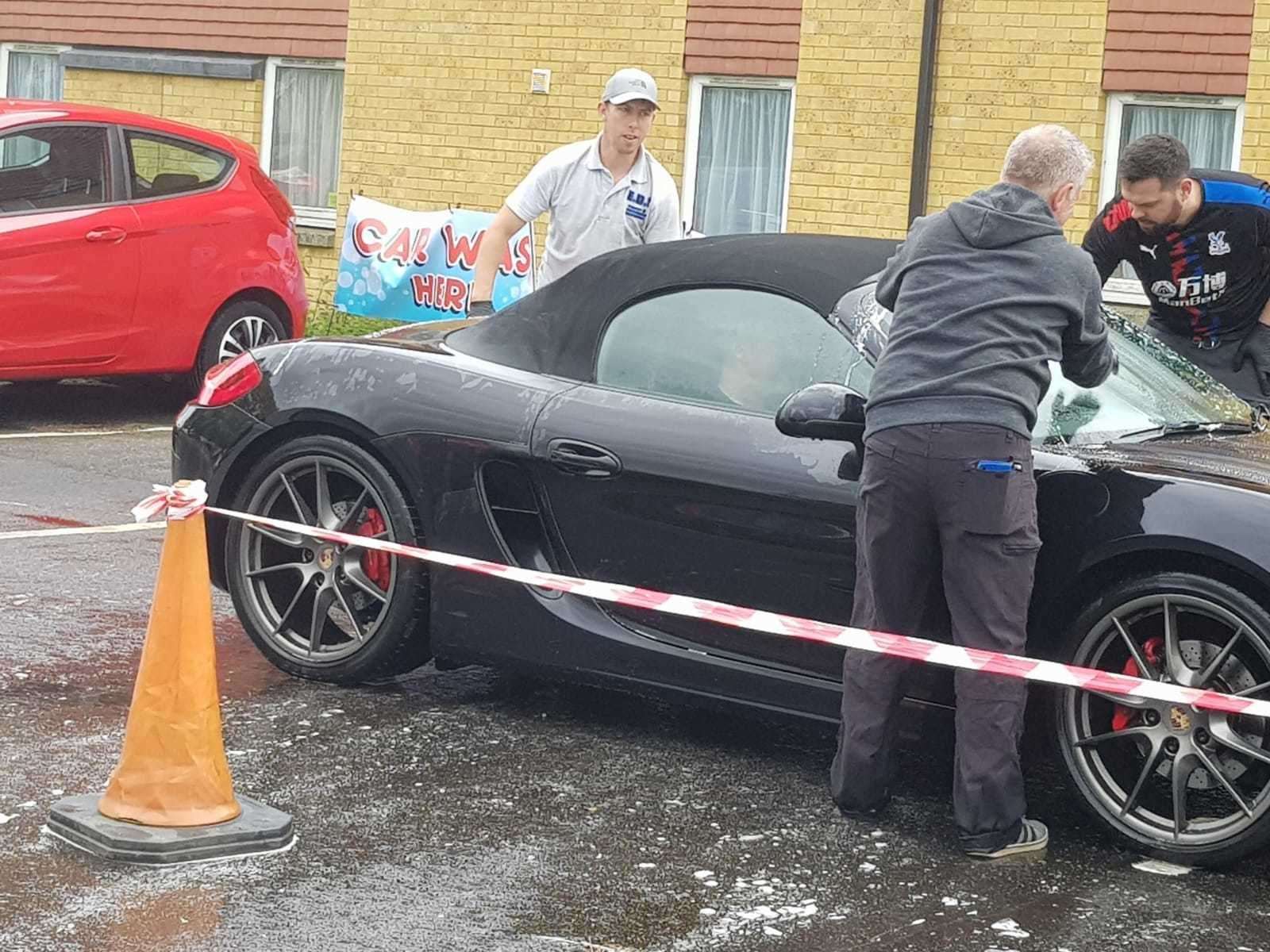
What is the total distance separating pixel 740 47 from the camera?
1535 centimetres

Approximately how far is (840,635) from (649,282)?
4.07ft

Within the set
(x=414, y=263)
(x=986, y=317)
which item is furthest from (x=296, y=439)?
(x=414, y=263)

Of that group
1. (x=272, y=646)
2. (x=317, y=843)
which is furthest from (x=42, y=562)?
(x=317, y=843)

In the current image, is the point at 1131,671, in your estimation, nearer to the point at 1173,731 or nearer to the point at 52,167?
the point at 1173,731

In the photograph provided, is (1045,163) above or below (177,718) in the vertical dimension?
above

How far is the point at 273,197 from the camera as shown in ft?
40.9

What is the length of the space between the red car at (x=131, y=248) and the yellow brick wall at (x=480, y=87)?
396 cm

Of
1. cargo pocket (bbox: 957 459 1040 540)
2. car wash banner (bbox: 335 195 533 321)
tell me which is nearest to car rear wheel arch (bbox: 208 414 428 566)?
cargo pocket (bbox: 957 459 1040 540)

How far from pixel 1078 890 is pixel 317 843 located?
1.66 metres

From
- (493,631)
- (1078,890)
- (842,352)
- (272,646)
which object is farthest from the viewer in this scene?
(272,646)

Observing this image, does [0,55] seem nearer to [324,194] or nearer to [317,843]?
[324,194]

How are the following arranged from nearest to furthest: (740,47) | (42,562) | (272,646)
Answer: (272,646), (42,562), (740,47)

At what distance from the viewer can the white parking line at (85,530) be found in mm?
8359

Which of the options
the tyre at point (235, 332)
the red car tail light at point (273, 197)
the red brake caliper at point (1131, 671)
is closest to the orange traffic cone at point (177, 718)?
the red brake caliper at point (1131, 671)
